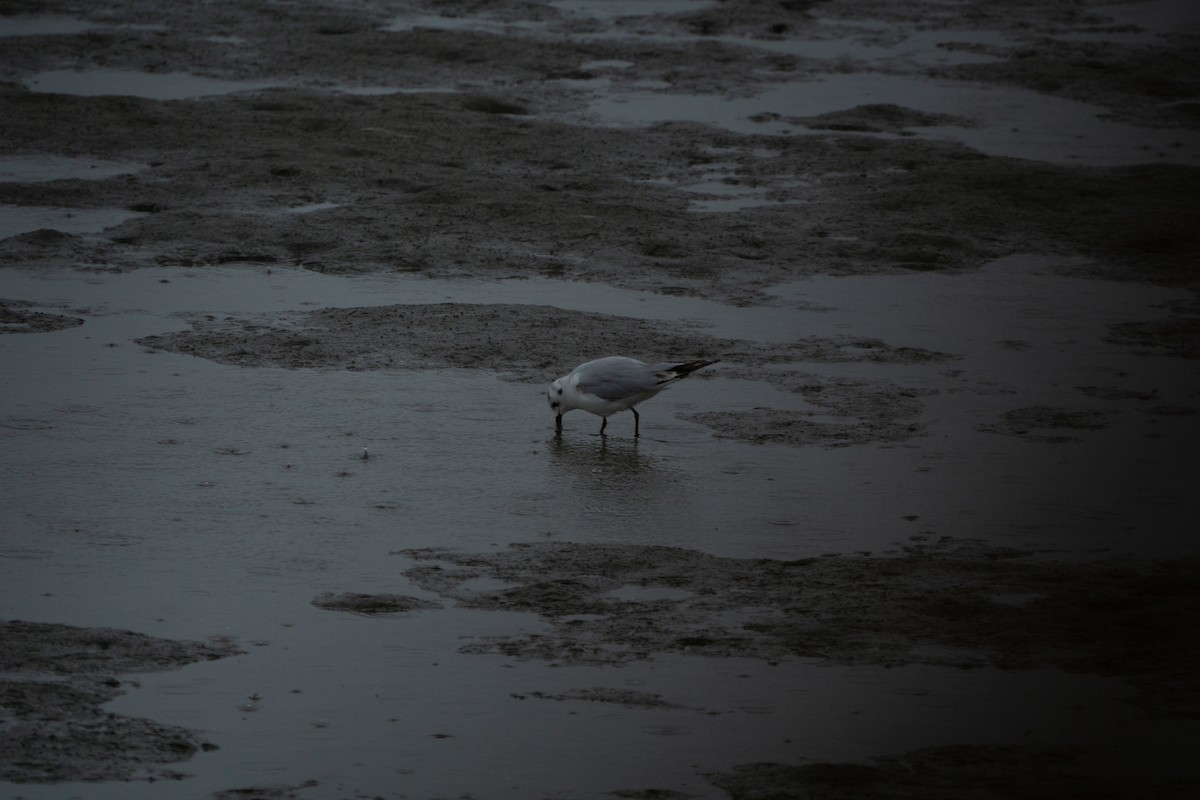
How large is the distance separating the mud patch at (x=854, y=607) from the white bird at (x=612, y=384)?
1362 millimetres

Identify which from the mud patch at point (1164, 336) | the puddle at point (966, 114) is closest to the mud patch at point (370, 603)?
the mud patch at point (1164, 336)

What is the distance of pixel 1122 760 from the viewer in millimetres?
4852

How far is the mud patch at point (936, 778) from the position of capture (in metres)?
4.62

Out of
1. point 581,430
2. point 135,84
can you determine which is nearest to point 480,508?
point 581,430

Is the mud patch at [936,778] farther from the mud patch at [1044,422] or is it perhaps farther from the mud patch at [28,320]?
the mud patch at [28,320]

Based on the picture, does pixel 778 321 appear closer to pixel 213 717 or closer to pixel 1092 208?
pixel 1092 208

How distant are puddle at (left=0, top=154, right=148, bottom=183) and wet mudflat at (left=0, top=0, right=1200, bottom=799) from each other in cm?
6

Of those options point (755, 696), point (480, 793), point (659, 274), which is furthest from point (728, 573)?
point (659, 274)

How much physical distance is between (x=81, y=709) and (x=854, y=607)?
2.67 metres

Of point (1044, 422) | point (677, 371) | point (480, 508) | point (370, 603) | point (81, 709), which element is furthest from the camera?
point (1044, 422)

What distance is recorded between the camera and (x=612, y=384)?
299 inches

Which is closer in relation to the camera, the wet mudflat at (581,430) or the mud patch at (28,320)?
the wet mudflat at (581,430)

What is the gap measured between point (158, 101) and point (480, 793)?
984 centimetres

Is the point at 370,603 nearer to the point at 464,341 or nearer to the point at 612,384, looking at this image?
the point at 612,384
